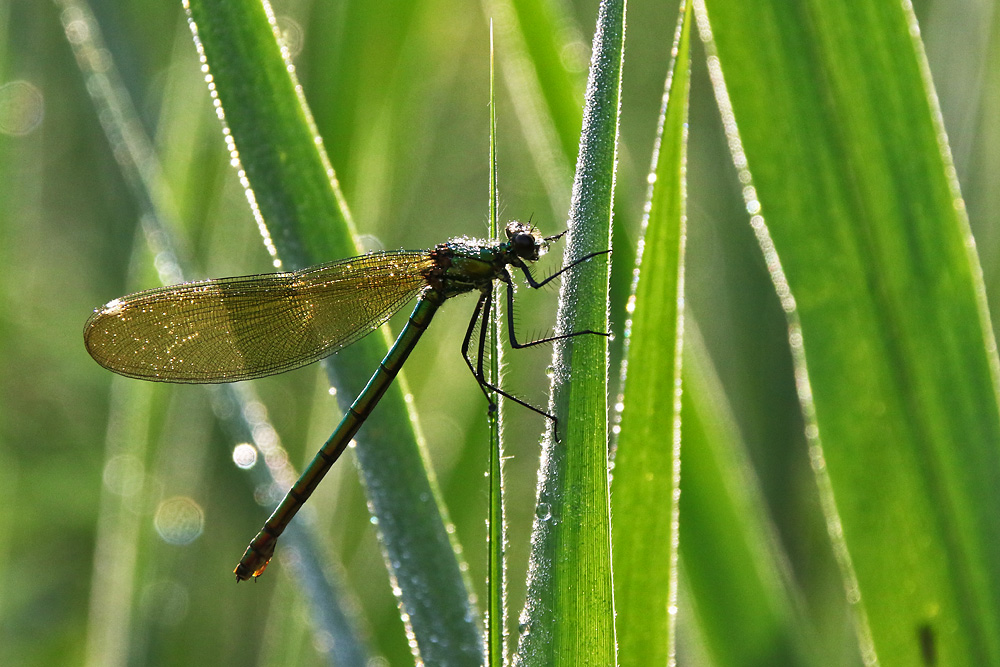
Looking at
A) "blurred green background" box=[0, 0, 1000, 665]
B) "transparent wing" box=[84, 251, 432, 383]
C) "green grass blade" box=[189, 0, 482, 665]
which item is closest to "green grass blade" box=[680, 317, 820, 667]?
"blurred green background" box=[0, 0, 1000, 665]

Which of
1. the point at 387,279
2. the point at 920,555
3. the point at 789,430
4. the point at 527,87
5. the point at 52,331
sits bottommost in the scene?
the point at 920,555

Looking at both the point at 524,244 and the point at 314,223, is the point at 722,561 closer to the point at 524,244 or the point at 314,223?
the point at 524,244

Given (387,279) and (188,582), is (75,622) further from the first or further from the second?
(387,279)

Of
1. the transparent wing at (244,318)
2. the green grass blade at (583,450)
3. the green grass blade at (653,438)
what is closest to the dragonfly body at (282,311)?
the transparent wing at (244,318)

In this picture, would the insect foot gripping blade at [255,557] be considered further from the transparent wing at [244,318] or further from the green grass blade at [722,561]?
the green grass blade at [722,561]

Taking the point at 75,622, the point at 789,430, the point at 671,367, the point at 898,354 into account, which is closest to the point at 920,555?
the point at 898,354

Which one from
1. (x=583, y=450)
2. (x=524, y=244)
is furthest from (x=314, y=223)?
(x=524, y=244)

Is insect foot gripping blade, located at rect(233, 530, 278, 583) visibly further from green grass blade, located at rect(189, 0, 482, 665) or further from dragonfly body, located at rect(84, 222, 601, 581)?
green grass blade, located at rect(189, 0, 482, 665)
